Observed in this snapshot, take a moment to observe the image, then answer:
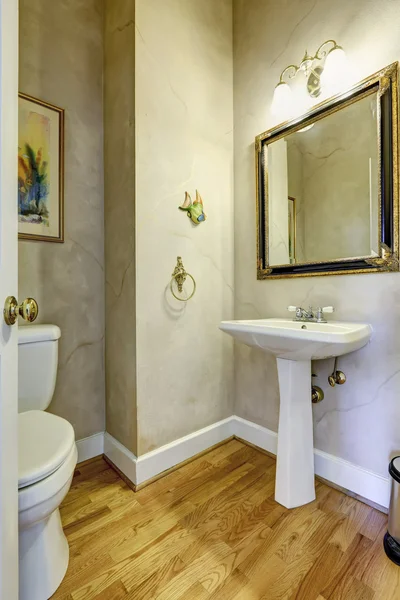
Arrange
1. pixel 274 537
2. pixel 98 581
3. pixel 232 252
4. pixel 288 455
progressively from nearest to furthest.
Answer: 1. pixel 98 581
2. pixel 274 537
3. pixel 288 455
4. pixel 232 252

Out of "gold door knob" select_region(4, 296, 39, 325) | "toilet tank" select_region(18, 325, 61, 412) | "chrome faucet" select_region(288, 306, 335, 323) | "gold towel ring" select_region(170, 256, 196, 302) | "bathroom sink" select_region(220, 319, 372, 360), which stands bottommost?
"toilet tank" select_region(18, 325, 61, 412)

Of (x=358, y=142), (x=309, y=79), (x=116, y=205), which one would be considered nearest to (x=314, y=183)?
(x=358, y=142)

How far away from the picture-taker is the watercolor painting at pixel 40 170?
1.45 metres

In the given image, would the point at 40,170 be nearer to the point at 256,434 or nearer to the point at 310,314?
the point at 310,314

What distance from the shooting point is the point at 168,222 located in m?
1.55

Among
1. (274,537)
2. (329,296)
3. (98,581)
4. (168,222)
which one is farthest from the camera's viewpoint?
(168,222)

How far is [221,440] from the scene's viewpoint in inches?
72.6

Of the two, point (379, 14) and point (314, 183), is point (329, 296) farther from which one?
point (379, 14)

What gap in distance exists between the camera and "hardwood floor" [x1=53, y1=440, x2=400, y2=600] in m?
0.96

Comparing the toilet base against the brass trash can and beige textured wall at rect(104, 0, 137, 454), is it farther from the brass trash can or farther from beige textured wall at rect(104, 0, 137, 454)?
the brass trash can

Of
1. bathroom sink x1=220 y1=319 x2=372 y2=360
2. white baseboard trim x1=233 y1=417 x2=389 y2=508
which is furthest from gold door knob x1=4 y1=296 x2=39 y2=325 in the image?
white baseboard trim x1=233 y1=417 x2=389 y2=508

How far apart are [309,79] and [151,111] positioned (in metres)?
0.82

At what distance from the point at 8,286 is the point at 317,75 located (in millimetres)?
1676

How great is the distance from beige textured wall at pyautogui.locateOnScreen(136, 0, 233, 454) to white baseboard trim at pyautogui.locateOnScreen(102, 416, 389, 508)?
0.21 ft
